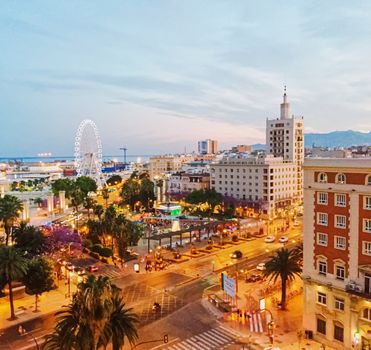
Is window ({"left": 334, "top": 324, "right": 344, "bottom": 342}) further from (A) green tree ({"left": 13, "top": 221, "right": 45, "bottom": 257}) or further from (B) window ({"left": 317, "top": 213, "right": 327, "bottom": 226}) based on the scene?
(A) green tree ({"left": 13, "top": 221, "right": 45, "bottom": 257})

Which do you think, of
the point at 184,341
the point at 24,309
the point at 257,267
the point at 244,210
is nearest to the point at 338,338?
the point at 184,341

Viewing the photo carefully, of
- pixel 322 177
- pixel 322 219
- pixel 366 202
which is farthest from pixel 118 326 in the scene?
pixel 322 177

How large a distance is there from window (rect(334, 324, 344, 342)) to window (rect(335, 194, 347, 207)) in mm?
15382

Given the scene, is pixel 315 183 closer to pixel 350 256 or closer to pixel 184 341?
pixel 350 256

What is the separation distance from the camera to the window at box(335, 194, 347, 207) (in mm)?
49750

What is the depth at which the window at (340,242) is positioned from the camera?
49531 millimetres

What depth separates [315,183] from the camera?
2092 inches

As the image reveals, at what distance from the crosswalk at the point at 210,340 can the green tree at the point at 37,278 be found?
75.9 ft

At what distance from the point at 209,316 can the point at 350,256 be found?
22.7 m

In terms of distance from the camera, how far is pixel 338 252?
164 feet

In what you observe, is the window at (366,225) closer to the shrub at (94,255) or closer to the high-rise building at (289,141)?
the shrub at (94,255)

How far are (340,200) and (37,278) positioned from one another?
149ft

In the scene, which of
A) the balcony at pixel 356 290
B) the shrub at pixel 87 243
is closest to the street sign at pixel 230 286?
the balcony at pixel 356 290

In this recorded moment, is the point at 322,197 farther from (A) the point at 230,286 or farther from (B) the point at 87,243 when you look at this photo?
(B) the point at 87,243
